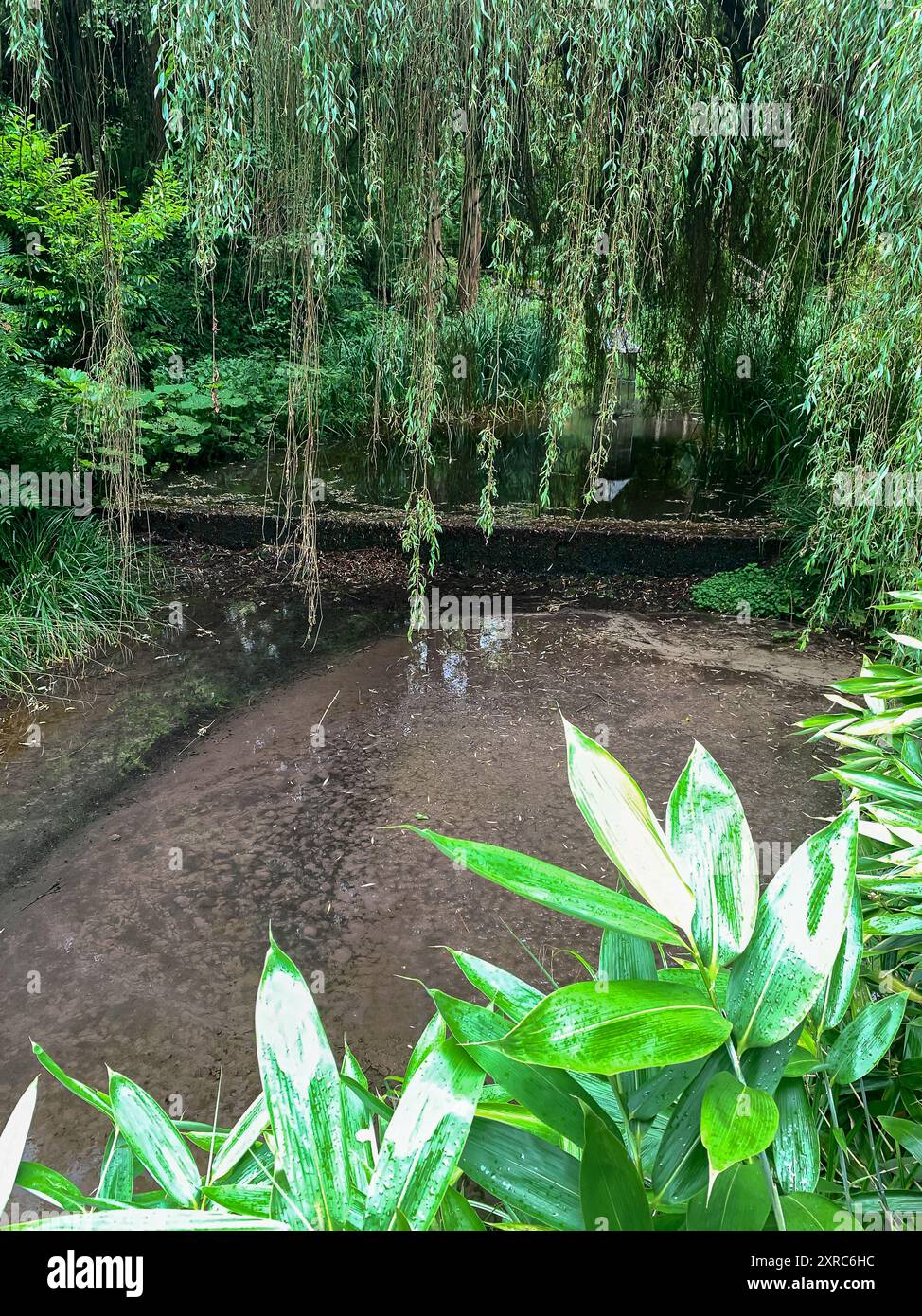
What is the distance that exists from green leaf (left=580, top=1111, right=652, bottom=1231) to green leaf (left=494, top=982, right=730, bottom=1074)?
5cm

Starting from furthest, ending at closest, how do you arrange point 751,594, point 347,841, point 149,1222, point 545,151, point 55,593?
1. point 751,594
2. point 55,593
3. point 545,151
4. point 347,841
5. point 149,1222

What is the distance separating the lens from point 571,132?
9.99 ft

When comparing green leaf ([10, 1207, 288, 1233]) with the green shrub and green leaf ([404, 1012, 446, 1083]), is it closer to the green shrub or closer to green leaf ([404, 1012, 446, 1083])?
green leaf ([404, 1012, 446, 1083])

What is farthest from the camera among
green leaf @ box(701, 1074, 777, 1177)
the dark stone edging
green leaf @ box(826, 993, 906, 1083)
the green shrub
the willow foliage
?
the dark stone edging

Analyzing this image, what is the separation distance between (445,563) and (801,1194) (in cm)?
489

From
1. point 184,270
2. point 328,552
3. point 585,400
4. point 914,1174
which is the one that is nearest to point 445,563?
point 328,552

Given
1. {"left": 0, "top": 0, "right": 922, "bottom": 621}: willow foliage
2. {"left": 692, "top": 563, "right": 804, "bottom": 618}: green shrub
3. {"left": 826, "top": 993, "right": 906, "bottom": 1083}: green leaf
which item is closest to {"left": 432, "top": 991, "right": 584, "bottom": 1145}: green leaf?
{"left": 826, "top": 993, "right": 906, "bottom": 1083}: green leaf

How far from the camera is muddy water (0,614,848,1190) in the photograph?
211 centimetres

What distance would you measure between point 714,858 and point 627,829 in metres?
0.08

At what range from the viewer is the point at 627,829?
45cm

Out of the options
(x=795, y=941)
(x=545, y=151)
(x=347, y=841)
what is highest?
(x=545, y=151)

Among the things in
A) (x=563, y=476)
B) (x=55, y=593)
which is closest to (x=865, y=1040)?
(x=55, y=593)

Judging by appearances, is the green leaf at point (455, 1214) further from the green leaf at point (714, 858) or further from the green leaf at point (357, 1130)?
the green leaf at point (714, 858)

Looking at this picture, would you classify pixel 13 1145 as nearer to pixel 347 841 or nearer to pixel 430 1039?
pixel 430 1039
